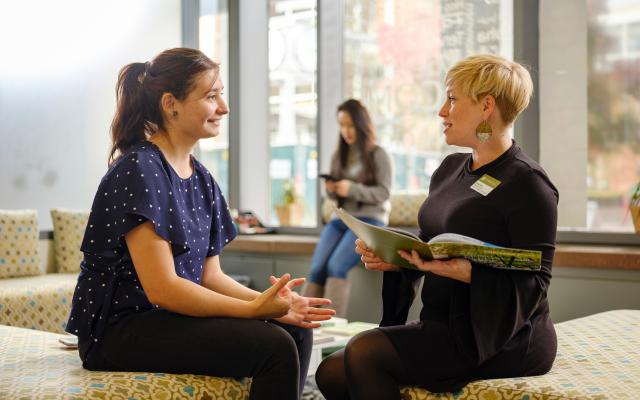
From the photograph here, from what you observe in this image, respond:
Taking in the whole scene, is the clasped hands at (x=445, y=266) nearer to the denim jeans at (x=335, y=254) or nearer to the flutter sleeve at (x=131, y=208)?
the flutter sleeve at (x=131, y=208)

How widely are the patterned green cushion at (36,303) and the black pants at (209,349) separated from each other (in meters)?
2.69

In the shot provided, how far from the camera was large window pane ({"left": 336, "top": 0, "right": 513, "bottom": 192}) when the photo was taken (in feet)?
18.4

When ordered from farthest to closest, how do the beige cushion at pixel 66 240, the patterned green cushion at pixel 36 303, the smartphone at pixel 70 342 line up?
the beige cushion at pixel 66 240 < the patterned green cushion at pixel 36 303 < the smartphone at pixel 70 342

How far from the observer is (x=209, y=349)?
1.94m

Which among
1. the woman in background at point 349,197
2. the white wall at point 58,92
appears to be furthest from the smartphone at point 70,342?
the white wall at point 58,92

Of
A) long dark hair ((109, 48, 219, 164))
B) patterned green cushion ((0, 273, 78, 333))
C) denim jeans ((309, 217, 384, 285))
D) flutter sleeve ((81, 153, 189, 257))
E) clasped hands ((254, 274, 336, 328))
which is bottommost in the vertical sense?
patterned green cushion ((0, 273, 78, 333))

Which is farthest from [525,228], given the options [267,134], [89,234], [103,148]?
[267,134]

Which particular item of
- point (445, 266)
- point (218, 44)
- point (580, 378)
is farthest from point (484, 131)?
point (218, 44)

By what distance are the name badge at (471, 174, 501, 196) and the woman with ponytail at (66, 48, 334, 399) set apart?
19.8 inches

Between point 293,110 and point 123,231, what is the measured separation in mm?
4950

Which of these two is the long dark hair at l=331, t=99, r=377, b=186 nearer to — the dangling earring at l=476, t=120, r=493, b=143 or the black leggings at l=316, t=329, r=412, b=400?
the dangling earring at l=476, t=120, r=493, b=143

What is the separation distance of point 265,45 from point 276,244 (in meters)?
2.01

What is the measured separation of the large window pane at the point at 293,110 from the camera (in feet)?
21.7

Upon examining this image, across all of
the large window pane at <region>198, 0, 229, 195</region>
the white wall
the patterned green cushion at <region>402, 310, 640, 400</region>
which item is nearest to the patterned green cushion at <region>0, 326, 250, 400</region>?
the patterned green cushion at <region>402, 310, 640, 400</region>
